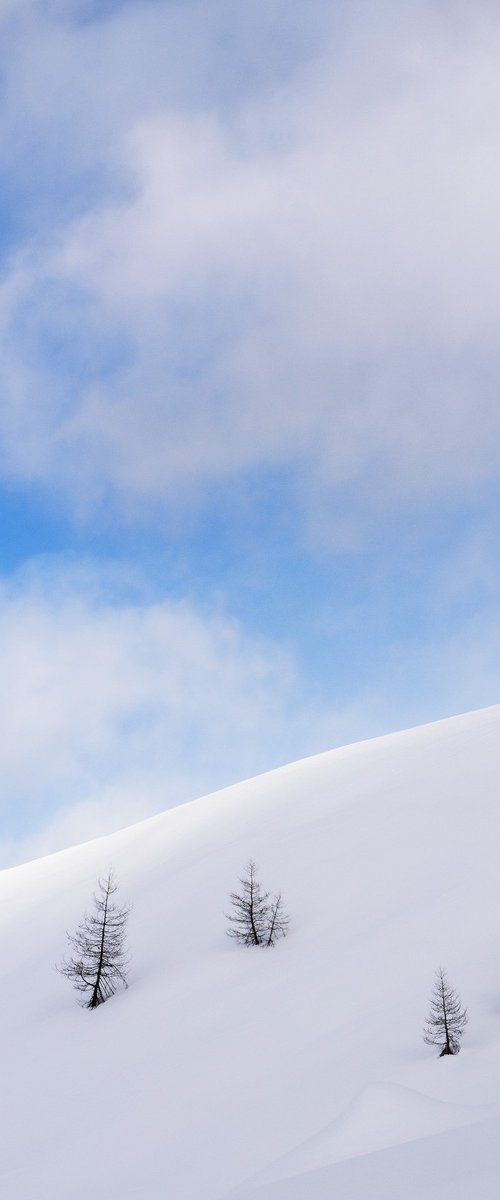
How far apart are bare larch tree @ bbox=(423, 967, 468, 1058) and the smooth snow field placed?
32cm

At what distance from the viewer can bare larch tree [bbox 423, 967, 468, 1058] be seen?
17.4m

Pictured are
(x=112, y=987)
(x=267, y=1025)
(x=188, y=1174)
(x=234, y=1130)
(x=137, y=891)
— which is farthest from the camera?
(x=137, y=891)

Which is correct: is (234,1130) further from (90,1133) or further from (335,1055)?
(90,1133)

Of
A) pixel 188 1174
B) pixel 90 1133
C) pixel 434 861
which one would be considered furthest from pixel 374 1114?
pixel 434 861

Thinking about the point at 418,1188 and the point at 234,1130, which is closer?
the point at 418,1188

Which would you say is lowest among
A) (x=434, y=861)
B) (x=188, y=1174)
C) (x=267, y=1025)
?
(x=188, y=1174)

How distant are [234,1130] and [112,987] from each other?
505 inches

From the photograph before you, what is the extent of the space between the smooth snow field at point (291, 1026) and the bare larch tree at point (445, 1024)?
1.06 feet

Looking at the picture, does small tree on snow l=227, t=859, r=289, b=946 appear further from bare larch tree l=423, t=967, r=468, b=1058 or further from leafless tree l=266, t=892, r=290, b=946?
bare larch tree l=423, t=967, r=468, b=1058

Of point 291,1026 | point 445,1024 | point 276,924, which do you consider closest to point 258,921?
point 276,924

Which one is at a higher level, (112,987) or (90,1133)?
(112,987)

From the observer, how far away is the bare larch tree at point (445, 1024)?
17359 millimetres

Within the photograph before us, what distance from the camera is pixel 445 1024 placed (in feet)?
57.1

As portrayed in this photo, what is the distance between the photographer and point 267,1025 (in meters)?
21.1
